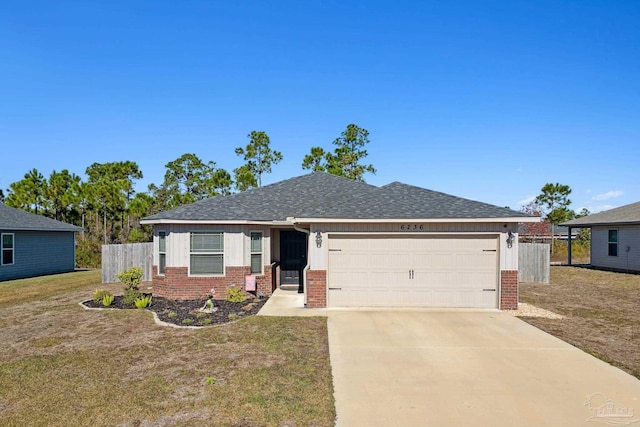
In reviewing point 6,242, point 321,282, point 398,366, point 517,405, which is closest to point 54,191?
point 6,242

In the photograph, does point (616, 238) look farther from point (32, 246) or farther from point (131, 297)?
point (32, 246)

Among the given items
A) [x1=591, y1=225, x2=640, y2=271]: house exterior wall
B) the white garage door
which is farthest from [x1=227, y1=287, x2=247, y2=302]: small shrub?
[x1=591, y1=225, x2=640, y2=271]: house exterior wall

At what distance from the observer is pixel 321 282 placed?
1073 centimetres

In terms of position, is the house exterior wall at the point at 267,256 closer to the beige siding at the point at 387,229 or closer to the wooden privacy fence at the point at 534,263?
the beige siding at the point at 387,229

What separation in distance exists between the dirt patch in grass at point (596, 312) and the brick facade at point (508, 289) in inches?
34.4

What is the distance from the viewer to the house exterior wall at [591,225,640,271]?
67.5ft

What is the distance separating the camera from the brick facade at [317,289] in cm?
1073

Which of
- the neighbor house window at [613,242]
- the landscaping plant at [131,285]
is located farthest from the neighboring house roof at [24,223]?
the neighbor house window at [613,242]

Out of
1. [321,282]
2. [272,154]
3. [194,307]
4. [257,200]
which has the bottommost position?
[194,307]

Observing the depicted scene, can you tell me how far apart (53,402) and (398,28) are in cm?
1548

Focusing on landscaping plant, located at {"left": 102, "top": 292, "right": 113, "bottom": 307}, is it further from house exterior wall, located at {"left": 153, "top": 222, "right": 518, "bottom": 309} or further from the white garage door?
the white garage door

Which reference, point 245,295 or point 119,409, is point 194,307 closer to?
point 245,295

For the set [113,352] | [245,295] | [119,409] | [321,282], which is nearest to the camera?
[119,409]

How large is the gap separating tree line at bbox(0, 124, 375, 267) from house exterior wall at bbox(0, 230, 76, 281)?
2659mm
